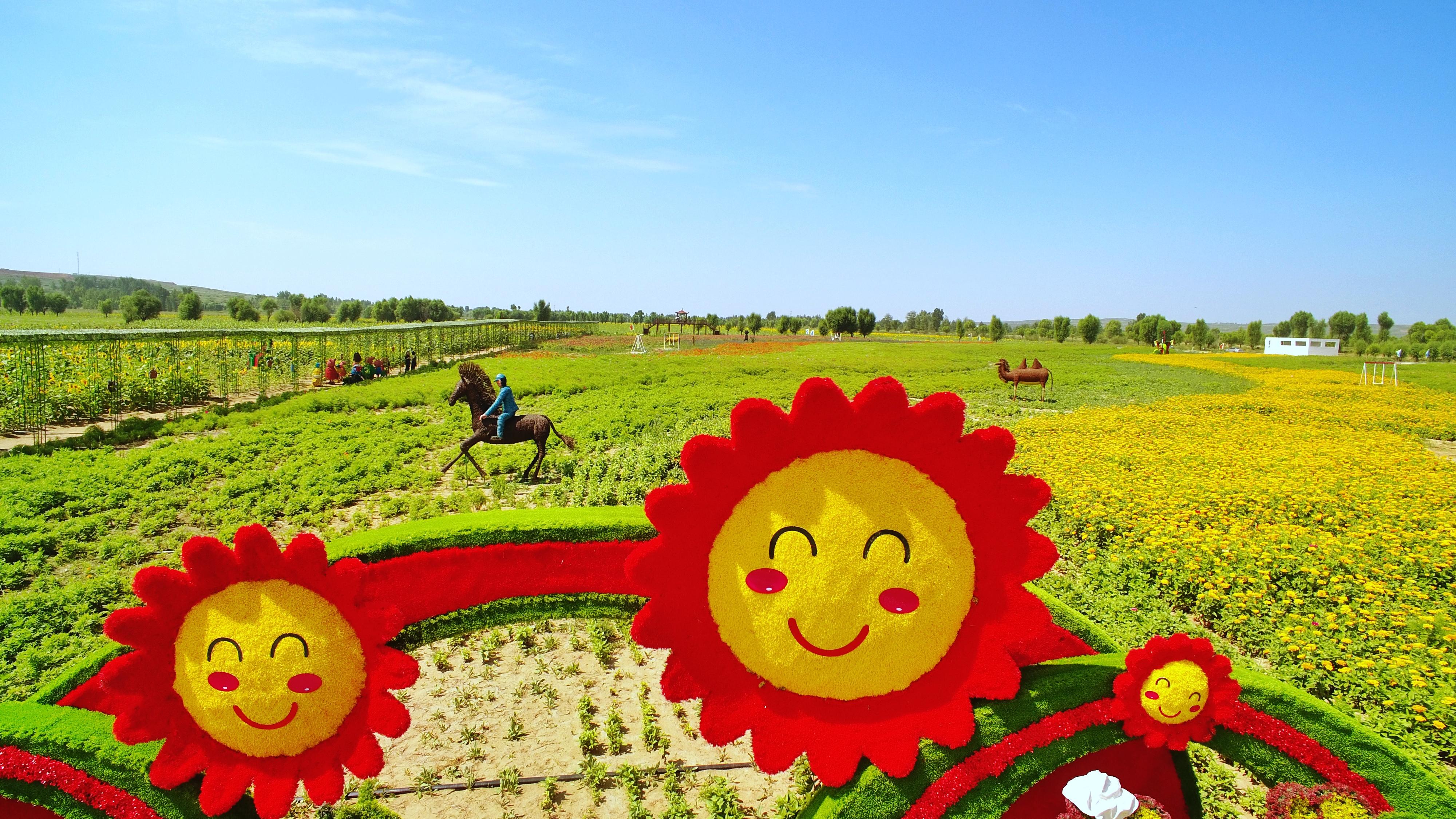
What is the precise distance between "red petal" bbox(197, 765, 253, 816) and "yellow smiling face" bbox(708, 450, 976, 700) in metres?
2.51

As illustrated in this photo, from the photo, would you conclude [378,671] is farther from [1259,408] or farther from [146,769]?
[1259,408]

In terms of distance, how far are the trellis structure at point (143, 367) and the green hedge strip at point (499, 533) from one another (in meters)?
15.1

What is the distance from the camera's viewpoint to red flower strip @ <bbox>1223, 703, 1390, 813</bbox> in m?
3.00

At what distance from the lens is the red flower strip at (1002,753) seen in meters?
2.95

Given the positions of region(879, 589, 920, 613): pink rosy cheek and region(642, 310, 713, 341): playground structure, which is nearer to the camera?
region(879, 589, 920, 613): pink rosy cheek

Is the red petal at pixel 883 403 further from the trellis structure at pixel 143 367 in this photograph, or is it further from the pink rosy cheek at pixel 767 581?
the trellis structure at pixel 143 367

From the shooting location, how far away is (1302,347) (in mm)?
58844

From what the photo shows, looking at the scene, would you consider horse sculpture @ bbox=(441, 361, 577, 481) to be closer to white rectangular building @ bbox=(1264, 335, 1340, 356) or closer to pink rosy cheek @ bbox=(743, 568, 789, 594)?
pink rosy cheek @ bbox=(743, 568, 789, 594)

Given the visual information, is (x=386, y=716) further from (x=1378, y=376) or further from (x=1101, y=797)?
(x=1378, y=376)

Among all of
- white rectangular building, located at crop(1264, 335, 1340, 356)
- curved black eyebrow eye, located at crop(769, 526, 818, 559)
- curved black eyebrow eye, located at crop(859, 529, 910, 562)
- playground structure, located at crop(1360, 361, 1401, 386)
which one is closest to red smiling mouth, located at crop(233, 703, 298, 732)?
curved black eyebrow eye, located at crop(769, 526, 818, 559)

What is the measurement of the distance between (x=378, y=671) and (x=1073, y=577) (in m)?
7.23

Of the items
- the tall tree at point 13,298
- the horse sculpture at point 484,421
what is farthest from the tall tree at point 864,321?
the tall tree at point 13,298

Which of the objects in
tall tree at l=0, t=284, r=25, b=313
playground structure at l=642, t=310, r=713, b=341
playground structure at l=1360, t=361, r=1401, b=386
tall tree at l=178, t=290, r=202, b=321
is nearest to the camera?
playground structure at l=1360, t=361, r=1401, b=386

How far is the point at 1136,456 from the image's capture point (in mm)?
12570
